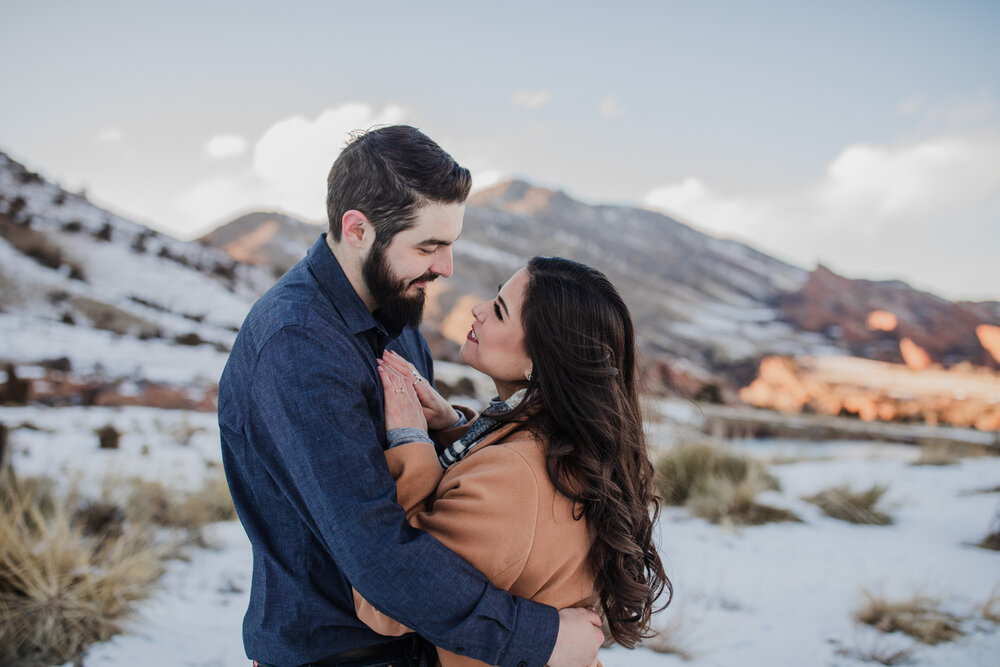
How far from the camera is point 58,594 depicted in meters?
3.40

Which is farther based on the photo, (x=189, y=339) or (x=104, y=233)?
(x=104, y=233)

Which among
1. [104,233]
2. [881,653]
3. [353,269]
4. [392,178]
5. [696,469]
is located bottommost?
[696,469]

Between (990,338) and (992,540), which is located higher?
(990,338)

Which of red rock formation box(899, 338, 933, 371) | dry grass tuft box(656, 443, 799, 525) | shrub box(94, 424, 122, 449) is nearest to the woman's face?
dry grass tuft box(656, 443, 799, 525)

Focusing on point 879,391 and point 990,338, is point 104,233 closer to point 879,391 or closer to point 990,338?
point 879,391

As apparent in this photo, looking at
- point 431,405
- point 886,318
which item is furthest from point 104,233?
point 886,318

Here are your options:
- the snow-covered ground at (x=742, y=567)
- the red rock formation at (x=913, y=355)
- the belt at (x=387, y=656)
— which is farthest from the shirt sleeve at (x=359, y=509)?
the red rock formation at (x=913, y=355)

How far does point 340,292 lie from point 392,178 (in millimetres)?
361

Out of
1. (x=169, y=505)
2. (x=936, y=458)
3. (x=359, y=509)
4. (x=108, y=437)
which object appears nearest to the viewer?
(x=359, y=509)

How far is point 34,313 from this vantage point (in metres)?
10.9

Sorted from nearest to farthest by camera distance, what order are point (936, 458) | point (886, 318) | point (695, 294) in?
point (936, 458) → point (886, 318) → point (695, 294)

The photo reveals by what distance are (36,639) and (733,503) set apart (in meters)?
5.73

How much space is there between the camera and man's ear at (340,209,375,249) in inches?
72.3

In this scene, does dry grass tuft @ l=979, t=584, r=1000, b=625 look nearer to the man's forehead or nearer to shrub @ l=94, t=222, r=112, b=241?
the man's forehead
